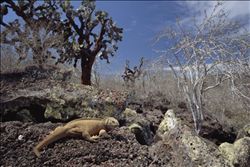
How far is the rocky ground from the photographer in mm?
5785

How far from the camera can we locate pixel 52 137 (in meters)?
6.43

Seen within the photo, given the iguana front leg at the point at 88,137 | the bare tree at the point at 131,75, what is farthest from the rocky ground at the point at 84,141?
the bare tree at the point at 131,75

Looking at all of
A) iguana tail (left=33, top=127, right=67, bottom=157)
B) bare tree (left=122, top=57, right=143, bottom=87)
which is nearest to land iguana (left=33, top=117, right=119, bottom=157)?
iguana tail (left=33, top=127, right=67, bottom=157)

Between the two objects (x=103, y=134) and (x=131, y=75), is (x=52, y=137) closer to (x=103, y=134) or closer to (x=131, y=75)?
(x=103, y=134)

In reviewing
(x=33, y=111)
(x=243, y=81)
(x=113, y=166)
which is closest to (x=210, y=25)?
(x=243, y=81)

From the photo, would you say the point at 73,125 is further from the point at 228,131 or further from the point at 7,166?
the point at 228,131

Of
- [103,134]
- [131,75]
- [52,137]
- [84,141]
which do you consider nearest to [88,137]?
[84,141]

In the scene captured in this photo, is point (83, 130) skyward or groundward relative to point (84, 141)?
skyward

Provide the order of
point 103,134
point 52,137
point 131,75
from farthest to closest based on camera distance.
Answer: point 131,75 → point 103,134 → point 52,137

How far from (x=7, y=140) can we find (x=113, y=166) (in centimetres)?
222

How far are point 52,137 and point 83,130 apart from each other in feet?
1.75

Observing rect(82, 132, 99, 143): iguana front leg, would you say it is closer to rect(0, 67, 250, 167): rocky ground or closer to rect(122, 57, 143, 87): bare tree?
rect(0, 67, 250, 167): rocky ground

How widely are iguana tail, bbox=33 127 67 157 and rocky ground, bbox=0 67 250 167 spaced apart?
0.25ft

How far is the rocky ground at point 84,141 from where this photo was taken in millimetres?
5785
